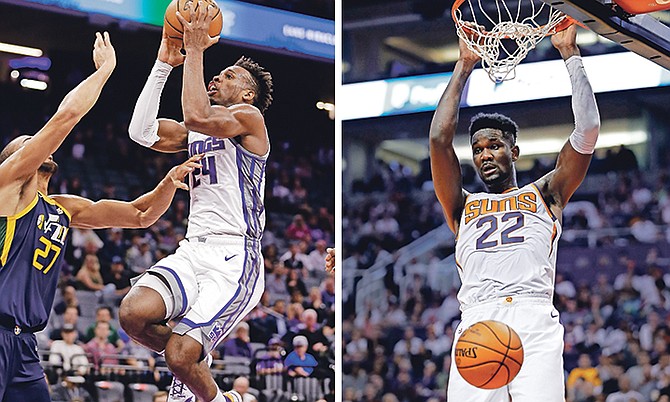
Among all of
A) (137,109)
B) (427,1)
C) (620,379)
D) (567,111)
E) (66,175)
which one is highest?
(427,1)

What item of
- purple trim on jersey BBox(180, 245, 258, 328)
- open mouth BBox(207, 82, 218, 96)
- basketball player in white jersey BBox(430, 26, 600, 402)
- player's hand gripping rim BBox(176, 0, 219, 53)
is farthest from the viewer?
open mouth BBox(207, 82, 218, 96)

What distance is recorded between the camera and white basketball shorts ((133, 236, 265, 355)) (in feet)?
15.0

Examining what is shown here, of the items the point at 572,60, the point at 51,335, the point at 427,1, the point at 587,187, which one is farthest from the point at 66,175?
the point at 572,60

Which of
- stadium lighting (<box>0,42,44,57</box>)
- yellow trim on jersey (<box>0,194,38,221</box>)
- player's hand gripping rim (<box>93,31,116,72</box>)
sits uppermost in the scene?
stadium lighting (<box>0,42,44,57</box>)

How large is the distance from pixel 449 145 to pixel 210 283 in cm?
143

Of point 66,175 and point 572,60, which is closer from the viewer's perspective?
point 572,60

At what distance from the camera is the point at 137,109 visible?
5.12 meters

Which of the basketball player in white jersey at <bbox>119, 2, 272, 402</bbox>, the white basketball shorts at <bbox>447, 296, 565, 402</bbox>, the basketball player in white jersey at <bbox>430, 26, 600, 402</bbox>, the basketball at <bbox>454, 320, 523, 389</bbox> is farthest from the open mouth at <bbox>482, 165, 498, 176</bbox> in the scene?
the basketball player in white jersey at <bbox>119, 2, 272, 402</bbox>

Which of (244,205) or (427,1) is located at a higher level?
(427,1)

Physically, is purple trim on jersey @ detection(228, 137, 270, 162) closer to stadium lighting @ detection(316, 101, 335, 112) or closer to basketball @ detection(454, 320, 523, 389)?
basketball @ detection(454, 320, 523, 389)

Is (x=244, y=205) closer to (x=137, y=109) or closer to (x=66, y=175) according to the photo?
(x=137, y=109)

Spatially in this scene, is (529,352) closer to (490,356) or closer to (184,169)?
(490,356)

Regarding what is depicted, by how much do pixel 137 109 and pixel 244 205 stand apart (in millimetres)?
807

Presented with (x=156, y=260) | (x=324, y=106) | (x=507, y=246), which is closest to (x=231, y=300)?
(x=507, y=246)
